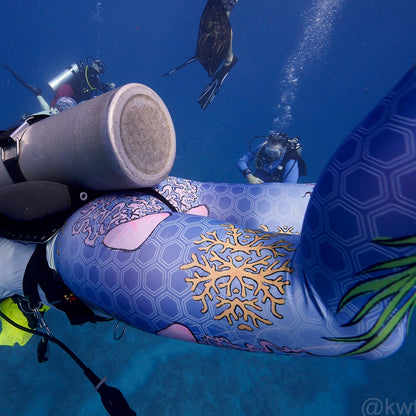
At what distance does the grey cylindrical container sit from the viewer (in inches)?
45.3

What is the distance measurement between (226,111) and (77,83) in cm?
4361

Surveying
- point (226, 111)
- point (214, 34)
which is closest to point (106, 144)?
point (214, 34)

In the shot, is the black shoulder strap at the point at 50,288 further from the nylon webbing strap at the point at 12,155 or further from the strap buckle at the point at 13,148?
the strap buckle at the point at 13,148

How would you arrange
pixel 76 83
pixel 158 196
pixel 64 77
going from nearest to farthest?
pixel 158 196 → pixel 64 77 → pixel 76 83

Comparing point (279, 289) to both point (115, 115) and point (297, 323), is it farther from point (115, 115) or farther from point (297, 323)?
point (115, 115)

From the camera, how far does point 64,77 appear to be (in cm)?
916

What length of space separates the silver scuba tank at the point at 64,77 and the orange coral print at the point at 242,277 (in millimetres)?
10955

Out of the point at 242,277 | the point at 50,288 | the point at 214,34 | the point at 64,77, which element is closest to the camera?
the point at 242,277

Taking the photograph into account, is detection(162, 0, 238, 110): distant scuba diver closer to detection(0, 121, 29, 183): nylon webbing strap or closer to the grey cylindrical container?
the grey cylindrical container

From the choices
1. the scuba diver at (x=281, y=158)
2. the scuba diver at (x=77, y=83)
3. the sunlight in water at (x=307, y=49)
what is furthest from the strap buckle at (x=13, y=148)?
the sunlight in water at (x=307, y=49)

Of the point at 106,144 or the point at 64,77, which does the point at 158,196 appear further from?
the point at 64,77

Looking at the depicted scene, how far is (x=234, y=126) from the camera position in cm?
4981

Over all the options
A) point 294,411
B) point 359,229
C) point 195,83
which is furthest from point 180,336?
point 195,83

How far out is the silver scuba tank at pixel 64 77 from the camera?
9023 mm
